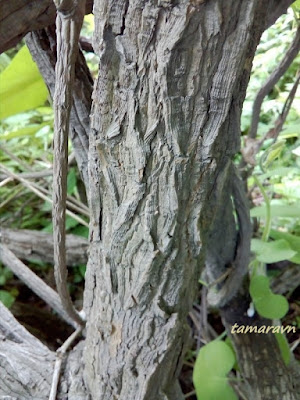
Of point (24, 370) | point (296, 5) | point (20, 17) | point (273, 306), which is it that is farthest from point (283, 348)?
point (20, 17)

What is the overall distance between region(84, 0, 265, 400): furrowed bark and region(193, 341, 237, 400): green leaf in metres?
0.11

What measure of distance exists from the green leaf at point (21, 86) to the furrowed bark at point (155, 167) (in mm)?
298

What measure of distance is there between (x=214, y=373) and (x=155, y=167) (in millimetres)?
426

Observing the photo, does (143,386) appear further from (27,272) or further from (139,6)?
(139,6)

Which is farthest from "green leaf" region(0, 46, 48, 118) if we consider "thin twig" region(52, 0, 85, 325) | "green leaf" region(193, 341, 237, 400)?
"green leaf" region(193, 341, 237, 400)

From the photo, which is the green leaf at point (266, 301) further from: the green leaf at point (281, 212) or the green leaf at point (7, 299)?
the green leaf at point (7, 299)

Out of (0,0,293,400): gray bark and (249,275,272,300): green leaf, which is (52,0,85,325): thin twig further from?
(249,275,272,300): green leaf

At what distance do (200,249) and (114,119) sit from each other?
0.17 m

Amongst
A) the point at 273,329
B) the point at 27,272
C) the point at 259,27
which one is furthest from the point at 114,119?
the point at 273,329

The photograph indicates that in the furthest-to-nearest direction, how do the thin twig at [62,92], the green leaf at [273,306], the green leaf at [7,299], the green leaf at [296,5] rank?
the green leaf at [7,299], the green leaf at [273,306], the green leaf at [296,5], the thin twig at [62,92]

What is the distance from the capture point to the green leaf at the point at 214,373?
651mm

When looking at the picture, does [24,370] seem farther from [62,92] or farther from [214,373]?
[62,92]

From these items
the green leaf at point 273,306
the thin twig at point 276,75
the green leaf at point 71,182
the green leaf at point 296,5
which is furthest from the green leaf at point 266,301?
the green leaf at point 71,182

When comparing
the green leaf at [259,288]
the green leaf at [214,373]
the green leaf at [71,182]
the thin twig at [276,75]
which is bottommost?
the green leaf at [214,373]
